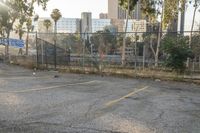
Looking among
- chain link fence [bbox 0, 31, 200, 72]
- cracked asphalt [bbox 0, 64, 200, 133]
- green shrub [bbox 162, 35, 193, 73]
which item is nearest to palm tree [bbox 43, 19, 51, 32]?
chain link fence [bbox 0, 31, 200, 72]

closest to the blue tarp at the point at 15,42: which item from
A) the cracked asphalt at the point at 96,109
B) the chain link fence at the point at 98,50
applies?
the chain link fence at the point at 98,50

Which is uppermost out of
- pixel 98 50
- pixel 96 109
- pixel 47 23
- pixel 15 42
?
pixel 47 23

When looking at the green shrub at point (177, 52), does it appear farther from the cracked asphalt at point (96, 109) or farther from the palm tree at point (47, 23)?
the palm tree at point (47, 23)

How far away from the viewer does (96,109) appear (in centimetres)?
980

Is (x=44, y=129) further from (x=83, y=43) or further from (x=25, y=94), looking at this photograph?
(x=83, y=43)

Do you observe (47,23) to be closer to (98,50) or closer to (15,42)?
(15,42)

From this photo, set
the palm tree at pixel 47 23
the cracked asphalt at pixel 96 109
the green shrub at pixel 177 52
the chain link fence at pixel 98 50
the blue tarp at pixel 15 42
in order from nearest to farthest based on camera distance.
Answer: the cracked asphalt at pixel 96 109
the green shrub at pixel 177 52
the chain link fence at pixel 98 50
the blue tarp at pixel 15 42
the palm tree at pixel 47 23

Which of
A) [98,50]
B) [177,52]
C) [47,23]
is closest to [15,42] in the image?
[98,50]

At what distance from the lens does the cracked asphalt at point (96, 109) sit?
25.6 feet

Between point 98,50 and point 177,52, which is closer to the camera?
point 177,52

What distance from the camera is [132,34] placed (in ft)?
67.6

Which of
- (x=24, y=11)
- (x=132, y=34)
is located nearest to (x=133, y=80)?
(x=132, y=34)

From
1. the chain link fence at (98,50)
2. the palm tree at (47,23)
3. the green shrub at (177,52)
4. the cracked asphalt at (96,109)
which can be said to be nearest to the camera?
the cracked asphalt at (96,109)

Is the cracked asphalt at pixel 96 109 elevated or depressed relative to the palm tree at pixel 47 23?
depressed
